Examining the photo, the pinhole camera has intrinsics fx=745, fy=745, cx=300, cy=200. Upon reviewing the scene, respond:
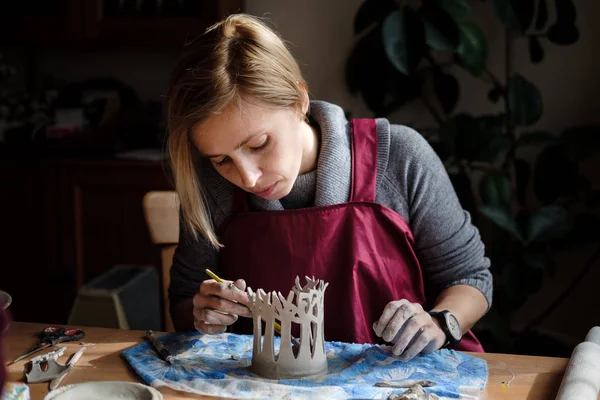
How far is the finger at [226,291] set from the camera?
3.91 ft

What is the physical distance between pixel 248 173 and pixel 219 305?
8.9 inches

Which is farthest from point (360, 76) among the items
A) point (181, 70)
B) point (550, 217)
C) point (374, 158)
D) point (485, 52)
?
point (181, 70)

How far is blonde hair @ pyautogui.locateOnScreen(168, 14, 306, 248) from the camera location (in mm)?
1249

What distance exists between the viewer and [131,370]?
1163 mm

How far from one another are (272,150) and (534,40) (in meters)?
1.70

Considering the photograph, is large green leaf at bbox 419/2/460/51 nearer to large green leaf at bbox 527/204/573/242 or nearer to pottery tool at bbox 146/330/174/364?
large green leaf at bbox 527/204/573/242

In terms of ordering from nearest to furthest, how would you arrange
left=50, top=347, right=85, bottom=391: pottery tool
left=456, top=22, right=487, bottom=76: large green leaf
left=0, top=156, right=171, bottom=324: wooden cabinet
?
1. left=50, top=347, right=85, bottom=391: pottery tool
2. left=456, top=22, right=487, bottom=76: large green leaf
3. left=0, top=156, right=171, bottom=324: wooden cabinet

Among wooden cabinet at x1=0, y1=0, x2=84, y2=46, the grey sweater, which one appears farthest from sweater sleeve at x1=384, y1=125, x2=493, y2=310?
wooden cabinet at x1=0, y1=0, x2=84, y2=46

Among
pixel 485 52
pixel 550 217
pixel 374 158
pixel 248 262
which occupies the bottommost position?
pixel 550 217

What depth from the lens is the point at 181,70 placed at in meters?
1.31

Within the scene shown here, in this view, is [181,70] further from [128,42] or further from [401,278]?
[128,42]

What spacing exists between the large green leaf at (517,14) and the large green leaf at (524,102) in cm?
18

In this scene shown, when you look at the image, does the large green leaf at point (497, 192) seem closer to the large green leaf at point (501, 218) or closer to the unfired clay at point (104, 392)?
the large green leaf at point (501, 218)

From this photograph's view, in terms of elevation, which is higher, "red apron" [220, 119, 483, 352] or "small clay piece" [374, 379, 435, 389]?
"red apron" [220, 119, 483, 352]
